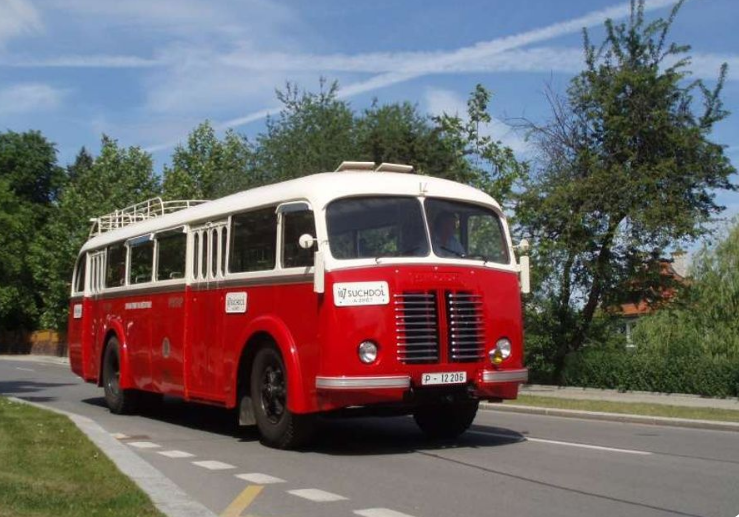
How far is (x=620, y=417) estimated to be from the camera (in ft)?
56.9

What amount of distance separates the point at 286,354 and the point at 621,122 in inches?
637

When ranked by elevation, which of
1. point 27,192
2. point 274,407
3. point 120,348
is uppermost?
point 27,192

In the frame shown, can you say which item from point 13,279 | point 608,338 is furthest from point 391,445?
point 13,279

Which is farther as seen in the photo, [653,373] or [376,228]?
[653,373]

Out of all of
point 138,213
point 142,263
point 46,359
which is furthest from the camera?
point 46,359

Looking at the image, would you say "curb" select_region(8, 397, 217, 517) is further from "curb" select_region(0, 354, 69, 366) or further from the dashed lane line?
"curb" select_region(0, 354, 69, 366)

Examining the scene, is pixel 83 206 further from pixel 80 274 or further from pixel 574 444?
pixel 574 444

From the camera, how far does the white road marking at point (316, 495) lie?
8.54 m

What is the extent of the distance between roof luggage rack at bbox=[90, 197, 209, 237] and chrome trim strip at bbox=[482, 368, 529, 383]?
24.4 feet

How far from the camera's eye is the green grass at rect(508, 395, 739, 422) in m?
17.5

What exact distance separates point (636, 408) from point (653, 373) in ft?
17.9

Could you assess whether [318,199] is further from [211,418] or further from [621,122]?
[621,122]

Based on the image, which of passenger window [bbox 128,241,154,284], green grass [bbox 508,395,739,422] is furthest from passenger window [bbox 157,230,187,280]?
green grass [bbox 508,395,739,422]

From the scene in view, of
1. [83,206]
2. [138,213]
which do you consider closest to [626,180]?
[138,213]
